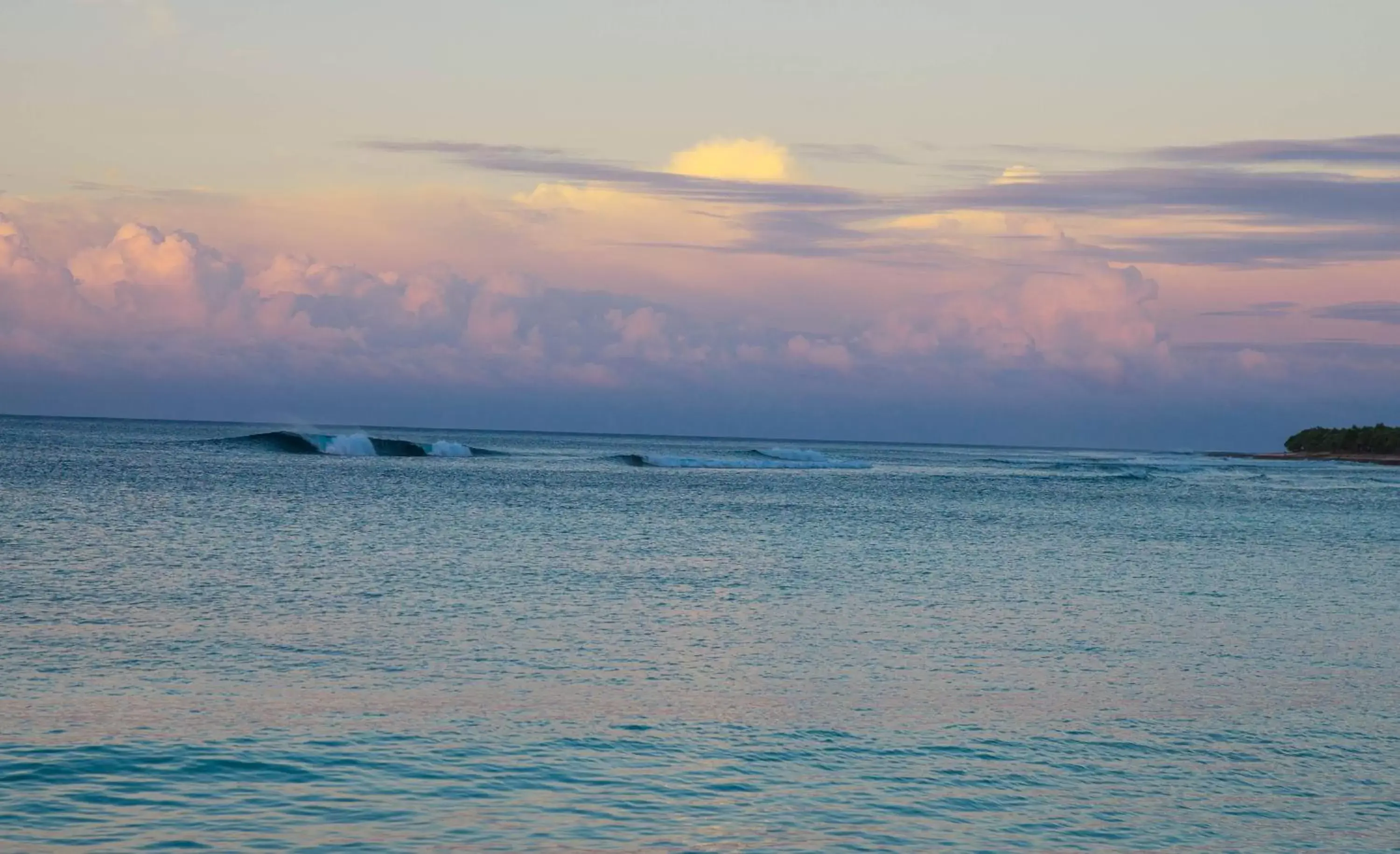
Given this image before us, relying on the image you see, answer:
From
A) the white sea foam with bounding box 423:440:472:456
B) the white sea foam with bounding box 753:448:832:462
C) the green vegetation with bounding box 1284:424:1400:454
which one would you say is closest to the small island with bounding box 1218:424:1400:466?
the green vegetation with bounding box 1284:424:1400:454

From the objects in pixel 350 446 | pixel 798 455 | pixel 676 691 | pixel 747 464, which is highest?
pixel 350 446

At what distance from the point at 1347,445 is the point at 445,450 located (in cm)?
11993

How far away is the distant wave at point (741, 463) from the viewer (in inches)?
3959

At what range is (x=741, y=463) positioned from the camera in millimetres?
105125

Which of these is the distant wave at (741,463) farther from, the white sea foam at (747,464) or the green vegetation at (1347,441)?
the green vegetation at (1347,441)

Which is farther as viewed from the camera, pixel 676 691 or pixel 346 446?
pixel 346 446

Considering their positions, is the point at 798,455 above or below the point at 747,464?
above

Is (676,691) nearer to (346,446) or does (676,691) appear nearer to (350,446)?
(350,446)

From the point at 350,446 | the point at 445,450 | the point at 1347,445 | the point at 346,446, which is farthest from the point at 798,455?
the point at 1347,445

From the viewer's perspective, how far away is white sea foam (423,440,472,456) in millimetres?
103812

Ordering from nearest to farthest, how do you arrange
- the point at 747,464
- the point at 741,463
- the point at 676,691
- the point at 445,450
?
1. the point at 676,691
2. the point at 445,450
3. the point at 741,463
4. the point at 747,464

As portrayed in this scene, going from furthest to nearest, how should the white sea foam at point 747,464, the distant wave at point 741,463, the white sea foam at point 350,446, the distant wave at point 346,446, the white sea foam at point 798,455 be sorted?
the white sea foam at point 798,455 → the white sea foam at point 747,464 → the distant wave at point 741,463 → the distant wave at point 346,446 → the white sea foam at point 350,446

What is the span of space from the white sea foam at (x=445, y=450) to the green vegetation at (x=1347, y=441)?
11207 cm

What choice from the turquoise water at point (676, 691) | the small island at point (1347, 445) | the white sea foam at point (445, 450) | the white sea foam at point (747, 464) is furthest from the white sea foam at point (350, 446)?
the small island at point (1347, 445)
